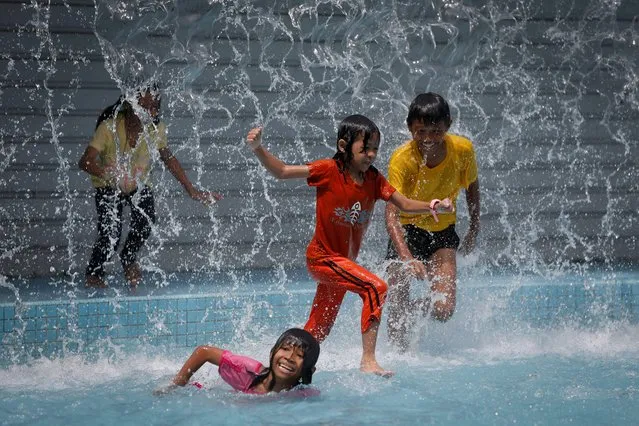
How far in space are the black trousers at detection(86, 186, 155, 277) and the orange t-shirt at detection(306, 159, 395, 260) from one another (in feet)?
9.13

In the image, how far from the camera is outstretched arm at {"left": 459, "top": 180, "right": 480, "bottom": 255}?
609cm

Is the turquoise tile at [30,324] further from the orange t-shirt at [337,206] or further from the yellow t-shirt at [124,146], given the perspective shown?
the orange t-shirt at [337,206]

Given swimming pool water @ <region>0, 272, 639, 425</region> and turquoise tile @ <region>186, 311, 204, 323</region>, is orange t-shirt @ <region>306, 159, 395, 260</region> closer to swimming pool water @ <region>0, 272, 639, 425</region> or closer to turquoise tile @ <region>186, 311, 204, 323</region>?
swimming pool water @ <region>0, 272, 639, 425</region>

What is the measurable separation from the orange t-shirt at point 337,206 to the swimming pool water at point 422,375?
631 millimetres

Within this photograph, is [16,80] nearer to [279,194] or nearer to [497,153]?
[279,194]

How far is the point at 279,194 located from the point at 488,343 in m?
3.59

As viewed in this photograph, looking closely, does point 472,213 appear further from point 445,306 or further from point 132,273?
point 132,273

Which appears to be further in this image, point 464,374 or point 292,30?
point 292,30

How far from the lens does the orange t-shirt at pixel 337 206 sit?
208 inches

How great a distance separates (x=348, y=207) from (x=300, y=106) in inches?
176

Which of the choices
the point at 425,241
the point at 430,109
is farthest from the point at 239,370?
the point at 430,109

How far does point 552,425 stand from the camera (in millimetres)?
4395

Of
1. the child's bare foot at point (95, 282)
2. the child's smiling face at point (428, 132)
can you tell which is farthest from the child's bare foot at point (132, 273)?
the child's smiling face at point (428, 132)

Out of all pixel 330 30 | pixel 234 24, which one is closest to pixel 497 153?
pixel 330 30
